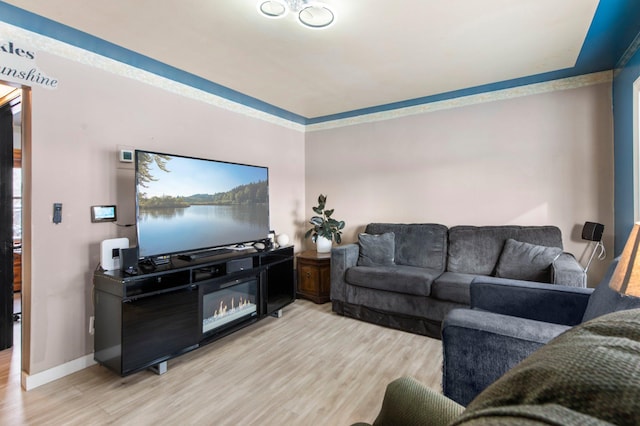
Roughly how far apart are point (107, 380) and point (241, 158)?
8.20 ft

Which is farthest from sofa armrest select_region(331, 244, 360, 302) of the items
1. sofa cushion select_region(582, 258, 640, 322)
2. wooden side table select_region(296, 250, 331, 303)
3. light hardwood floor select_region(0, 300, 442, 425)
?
sofa cushion select_region(582, 258, 640, 322)

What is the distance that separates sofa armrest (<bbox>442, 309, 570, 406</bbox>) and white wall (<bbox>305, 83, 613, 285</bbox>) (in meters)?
2.17

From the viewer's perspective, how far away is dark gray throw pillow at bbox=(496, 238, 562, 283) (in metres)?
2.76

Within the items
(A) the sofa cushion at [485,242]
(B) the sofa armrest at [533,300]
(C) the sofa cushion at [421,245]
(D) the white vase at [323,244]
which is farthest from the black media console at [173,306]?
(A) the sofa cushion at [485,242]

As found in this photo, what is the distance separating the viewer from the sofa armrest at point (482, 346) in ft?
4.63

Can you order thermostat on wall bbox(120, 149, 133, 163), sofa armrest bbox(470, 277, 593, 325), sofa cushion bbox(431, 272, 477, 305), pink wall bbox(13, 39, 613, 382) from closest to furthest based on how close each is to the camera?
1. sofa armrest bbox(470, 277, 593, 325)
2. pink wall bbox(13, 39, 613, 382)
3. thermostat on wall bbox(120, 149, 133, 163)
4. sofa cushion bbox(431, 272, 477, 305)

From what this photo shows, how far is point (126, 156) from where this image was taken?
264cm

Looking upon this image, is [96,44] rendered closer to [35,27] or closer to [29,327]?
[35,27]

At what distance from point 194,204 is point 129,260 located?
69 centimetres

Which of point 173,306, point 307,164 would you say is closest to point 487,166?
point 307,164

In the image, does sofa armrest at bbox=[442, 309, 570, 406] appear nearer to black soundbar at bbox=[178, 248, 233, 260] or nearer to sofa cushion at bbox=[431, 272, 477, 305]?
sofa cushion at bbox=[431, 272, 477, 305]

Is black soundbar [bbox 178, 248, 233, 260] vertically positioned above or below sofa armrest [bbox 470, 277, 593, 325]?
above

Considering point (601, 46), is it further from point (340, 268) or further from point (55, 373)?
point (55, 373)

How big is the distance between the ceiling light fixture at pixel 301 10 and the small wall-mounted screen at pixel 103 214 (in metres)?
1.95
